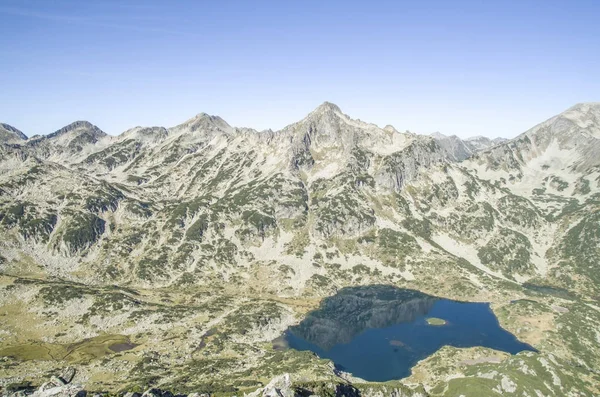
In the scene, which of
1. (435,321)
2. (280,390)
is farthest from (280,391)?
(435,321)

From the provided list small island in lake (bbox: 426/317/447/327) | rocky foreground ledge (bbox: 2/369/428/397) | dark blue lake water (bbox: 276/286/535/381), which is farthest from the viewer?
small island in lake (bbox: 426/317/447/327)

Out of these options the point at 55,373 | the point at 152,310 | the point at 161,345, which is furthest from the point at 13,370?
the point at 152,310

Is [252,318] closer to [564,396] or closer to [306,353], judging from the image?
[306,353]

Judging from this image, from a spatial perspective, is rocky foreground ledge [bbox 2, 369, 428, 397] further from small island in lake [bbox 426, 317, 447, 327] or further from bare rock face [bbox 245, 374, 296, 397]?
small island in lake [bbox 426, 317, 447, 327]

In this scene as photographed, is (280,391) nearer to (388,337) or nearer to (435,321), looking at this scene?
(388,337)

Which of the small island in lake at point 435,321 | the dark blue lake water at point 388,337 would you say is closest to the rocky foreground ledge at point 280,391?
the dark blue lake water at point 388,337

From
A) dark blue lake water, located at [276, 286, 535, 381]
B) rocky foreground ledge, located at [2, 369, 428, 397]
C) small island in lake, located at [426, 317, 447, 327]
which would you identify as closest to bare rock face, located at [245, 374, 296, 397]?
rocky foreground ledge, located at [2, 369, 428, 397]
